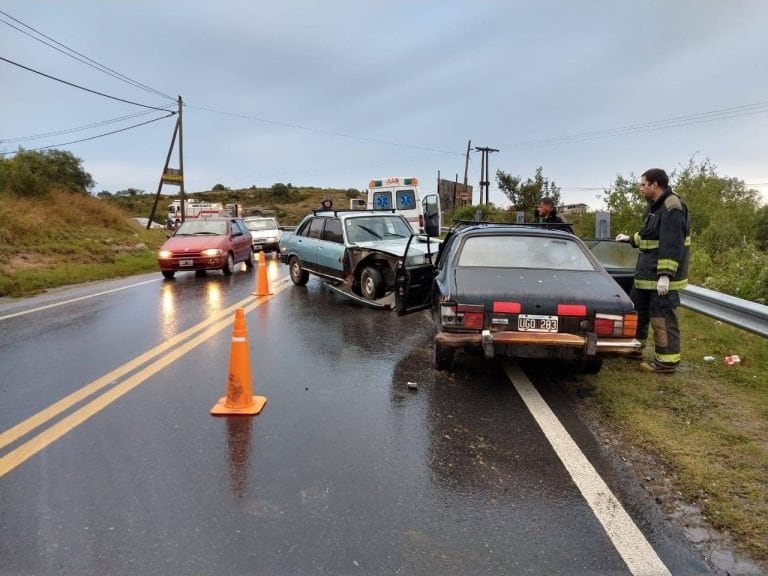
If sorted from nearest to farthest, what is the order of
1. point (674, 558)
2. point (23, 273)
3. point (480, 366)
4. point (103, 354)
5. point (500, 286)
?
1. point (674, 558)
2. point (500, 286)
3. point (480, 366)
4. point (103, 354)
5. point (23, 273)

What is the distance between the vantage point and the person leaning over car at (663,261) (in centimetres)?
566

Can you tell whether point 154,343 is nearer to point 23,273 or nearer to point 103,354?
point 103,354

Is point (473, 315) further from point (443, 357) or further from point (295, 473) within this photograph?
point (295, 473)

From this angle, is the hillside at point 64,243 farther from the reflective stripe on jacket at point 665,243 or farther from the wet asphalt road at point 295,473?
the reflective stripe on jacket at point 665,243

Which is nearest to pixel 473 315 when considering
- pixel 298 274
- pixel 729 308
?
pixel 729 308

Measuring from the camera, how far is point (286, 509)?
307 centimetres

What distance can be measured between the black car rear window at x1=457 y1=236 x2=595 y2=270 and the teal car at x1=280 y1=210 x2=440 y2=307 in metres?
2.48

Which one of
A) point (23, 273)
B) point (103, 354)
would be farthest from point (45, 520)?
point (23, 273)

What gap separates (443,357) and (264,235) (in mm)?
19652

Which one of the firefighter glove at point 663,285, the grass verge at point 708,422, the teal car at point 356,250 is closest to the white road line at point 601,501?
the grass verge at point 708,422

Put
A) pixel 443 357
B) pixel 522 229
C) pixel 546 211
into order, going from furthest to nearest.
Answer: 1. pixel 546 211
2. pixel 522 229
3. pixel 443 357

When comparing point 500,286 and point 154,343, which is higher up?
point 500,286

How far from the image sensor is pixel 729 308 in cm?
587

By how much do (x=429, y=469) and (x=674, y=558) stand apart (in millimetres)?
1435
